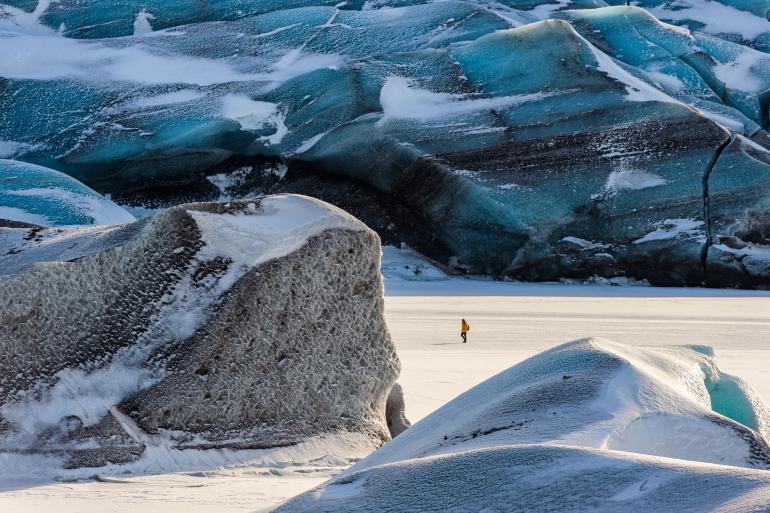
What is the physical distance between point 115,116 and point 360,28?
4474 mm

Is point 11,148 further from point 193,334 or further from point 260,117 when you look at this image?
point 193,334

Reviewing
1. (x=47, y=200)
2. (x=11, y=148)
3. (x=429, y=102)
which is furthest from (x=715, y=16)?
(x=47, y=200)

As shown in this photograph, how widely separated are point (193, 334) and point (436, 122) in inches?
455

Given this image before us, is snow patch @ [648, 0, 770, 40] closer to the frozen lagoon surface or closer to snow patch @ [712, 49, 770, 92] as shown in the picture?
snow patch @ [712, 49, 770, 92]

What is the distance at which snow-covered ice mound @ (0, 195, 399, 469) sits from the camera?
3.64 meters

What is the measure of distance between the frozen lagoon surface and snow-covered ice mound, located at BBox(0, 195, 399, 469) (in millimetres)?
197

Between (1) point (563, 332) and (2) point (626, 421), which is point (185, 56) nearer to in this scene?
(1) point (563, 332)

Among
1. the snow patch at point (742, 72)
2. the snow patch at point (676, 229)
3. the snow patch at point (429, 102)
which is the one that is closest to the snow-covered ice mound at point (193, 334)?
the snow patch at point (676, 229)

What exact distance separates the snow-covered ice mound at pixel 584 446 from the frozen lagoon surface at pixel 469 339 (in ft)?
3.27

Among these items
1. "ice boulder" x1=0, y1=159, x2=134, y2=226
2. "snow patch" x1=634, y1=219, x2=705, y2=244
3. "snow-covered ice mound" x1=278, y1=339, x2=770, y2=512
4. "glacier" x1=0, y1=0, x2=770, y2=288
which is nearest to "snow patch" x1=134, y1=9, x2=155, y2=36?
"glacier" x1=0, y1=0, x2=770, y2=288

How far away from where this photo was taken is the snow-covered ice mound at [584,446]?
4.97ft

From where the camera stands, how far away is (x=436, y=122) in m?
15.0

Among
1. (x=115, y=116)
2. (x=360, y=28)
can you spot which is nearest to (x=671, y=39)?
(x=360, y=28)

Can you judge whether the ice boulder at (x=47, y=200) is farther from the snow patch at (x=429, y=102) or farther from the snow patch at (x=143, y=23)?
the snow patch at (x=143, y=23)
